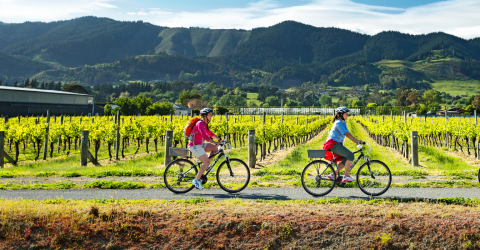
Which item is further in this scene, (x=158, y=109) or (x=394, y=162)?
(x=158, y=109)

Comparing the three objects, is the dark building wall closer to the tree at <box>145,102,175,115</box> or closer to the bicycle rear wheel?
the tree at <box>145,102,175,115</box>

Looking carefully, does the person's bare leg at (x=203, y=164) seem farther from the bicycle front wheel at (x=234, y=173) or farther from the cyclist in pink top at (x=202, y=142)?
the bicycle front wheel at (x=234, y=173)

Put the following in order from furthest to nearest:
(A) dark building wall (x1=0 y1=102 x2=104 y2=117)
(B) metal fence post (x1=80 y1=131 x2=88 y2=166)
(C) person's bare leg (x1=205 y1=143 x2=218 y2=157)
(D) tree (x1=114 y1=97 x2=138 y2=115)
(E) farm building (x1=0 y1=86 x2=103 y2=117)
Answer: (D) tree (x1=114 y1=97 x2=138 y2=115) → (E) farm building (x1=0 y1=86 x2=103 y2=117) → (A) dark building wall (x1=0 y1=102 x2=104 y2=117) → (B) metal fence post (x1=80 y1=131 x2=88 y2=166) → (C) person's bare leg (x1=205 y1=143 x2=218 y2=157)

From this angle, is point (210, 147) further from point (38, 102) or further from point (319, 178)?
point (38, 102)

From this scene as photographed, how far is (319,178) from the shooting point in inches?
311

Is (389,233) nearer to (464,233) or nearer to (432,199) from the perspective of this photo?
(464,233)

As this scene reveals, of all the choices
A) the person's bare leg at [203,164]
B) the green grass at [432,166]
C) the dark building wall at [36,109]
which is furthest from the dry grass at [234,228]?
the dark building wall at [36,109]

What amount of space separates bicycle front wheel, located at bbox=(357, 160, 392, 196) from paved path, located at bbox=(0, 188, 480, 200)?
155mm

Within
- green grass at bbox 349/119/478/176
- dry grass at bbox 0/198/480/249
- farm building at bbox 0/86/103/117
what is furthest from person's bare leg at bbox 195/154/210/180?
farm building at bbox 0/86/103/117

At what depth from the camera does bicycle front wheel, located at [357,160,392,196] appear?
7812 mm

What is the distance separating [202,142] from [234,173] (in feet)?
3.17

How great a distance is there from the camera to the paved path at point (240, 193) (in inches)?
308

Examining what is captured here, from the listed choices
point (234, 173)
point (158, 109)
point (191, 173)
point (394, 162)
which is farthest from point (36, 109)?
point (234, 173)

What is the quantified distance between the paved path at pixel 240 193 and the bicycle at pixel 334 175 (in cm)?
16
